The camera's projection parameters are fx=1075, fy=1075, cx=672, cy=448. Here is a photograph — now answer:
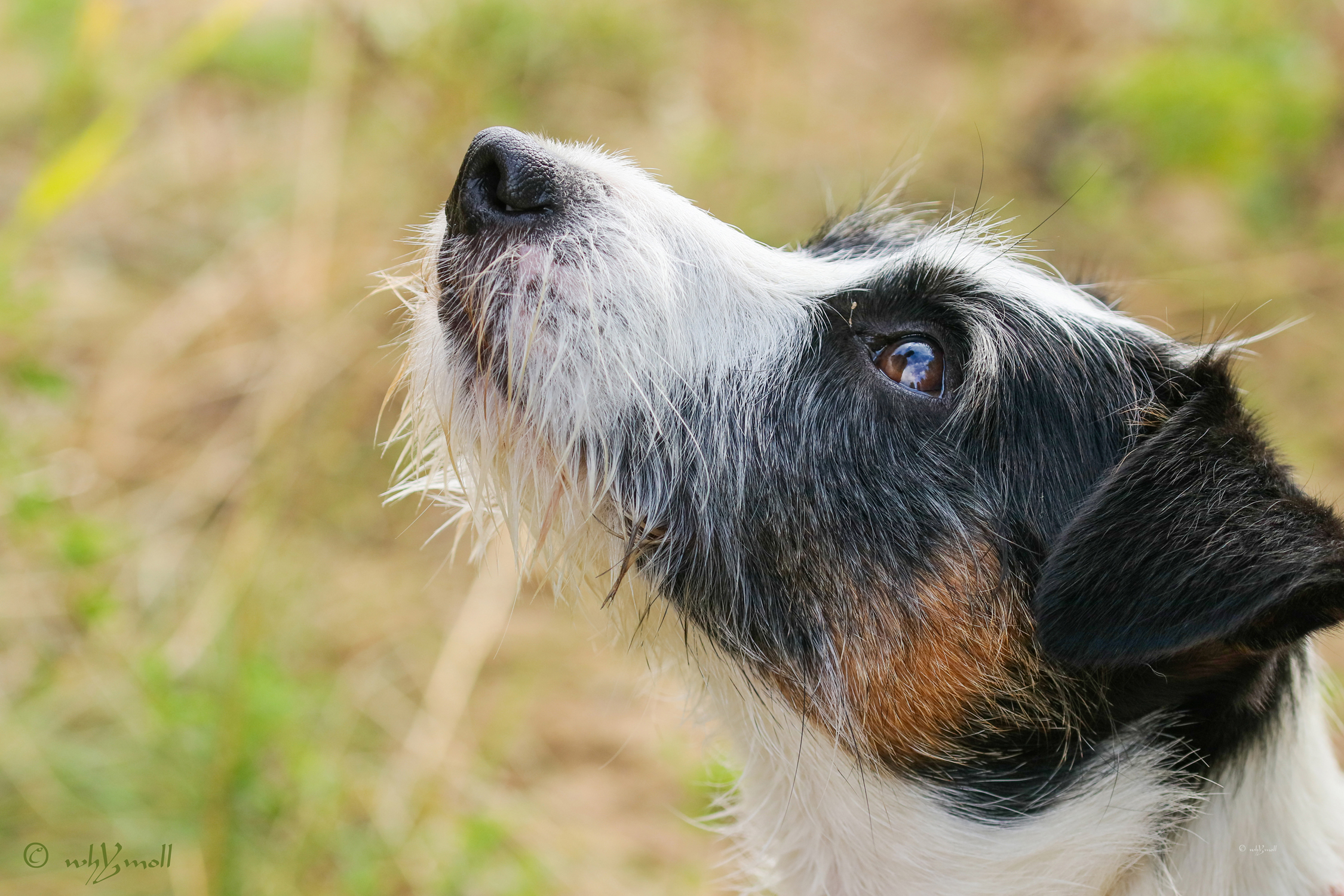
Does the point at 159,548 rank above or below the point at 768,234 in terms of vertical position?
below

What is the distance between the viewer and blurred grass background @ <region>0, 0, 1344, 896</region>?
329 centimetres

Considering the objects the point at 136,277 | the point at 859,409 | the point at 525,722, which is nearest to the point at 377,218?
the point at 136,277

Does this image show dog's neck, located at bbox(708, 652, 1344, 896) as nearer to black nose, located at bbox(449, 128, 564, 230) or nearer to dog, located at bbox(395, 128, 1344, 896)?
dog, located at bbox(395, 128, 1344, 896)

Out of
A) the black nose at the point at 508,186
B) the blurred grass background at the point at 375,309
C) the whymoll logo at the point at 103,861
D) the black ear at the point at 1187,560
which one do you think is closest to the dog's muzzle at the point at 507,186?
the black nose at the point at 508,186

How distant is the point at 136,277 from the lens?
5.54m

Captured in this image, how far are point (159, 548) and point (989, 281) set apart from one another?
340cm

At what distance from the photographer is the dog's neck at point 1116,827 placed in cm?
210

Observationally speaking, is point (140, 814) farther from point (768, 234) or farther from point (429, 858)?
point (768, 234)

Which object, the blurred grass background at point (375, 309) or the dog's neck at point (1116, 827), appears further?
the blurred grass background at point (375, 309)

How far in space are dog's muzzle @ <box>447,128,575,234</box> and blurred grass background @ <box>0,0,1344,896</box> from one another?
904mm

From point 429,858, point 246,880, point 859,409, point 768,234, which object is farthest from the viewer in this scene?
point 768,234

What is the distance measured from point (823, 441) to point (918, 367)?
0.25 metres

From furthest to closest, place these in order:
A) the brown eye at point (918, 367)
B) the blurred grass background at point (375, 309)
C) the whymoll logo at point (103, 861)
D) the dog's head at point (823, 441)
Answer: the blurred grass background at point (375, 309), the whymoll logo at point (103, 861), the brown eye at point (918, 367), the dog's head at point (823, 441)

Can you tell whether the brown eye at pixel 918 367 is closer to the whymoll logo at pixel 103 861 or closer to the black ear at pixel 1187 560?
the black ear at pixel 1187 560
